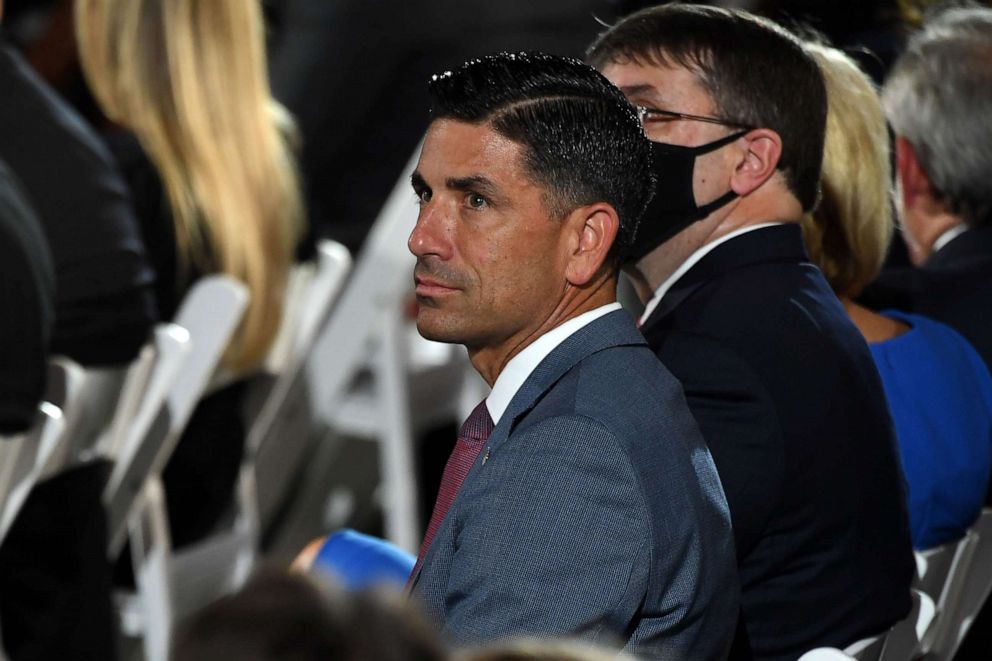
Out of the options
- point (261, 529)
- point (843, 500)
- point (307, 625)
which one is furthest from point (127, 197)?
point (307, 625)

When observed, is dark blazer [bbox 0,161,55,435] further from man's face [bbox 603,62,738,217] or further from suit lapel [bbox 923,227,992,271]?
suit lapel [bbox 923,227,992,271]

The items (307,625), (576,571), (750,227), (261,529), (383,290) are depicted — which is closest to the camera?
(307,625)

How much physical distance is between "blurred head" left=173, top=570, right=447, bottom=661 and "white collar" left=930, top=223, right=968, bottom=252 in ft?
7.01

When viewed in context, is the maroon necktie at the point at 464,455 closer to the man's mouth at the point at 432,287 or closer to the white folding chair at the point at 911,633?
the man's mouth at the point at 432,287

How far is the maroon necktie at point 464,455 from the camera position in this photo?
5.28ft

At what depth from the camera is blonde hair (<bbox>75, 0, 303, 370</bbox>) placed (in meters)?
3.43

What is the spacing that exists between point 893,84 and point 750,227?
2.87 feet

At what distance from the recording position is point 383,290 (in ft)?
12.8

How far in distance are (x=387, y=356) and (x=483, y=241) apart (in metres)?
2.36

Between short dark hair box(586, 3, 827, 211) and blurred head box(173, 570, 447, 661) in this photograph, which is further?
short dark hair box(586, 3, 827, 211)

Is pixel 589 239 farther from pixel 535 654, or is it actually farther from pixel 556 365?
pixel 535 654

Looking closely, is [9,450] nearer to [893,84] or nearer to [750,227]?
[750,227]

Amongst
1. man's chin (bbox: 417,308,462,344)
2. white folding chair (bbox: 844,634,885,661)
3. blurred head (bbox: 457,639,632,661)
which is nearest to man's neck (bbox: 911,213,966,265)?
white folding chair (bbox: 844,634,885,661)

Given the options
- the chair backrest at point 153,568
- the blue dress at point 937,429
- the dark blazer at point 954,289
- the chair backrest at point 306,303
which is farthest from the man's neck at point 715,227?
the chair backrest at point 306,303
